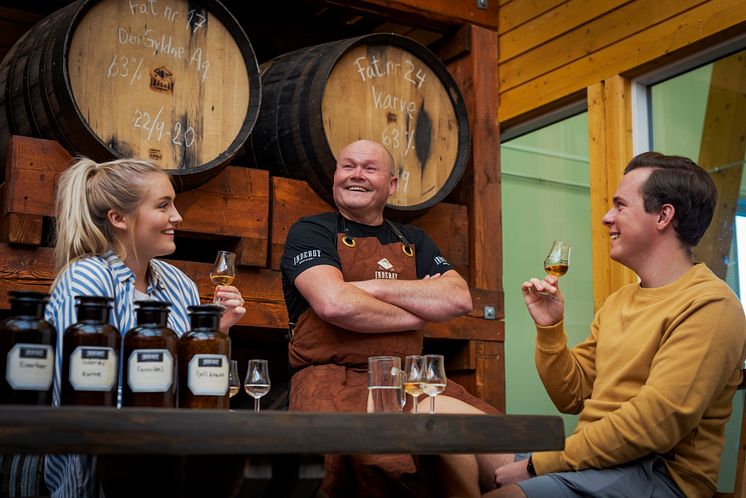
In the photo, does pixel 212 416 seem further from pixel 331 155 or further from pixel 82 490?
pixel 331 155

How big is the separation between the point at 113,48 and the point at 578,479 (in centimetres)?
236

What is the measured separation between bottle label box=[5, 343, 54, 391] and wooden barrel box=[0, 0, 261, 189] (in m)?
1.78

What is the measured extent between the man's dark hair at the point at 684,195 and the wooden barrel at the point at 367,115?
141cm

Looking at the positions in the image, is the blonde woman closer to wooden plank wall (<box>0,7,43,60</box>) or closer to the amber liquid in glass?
the amber liquid in glass

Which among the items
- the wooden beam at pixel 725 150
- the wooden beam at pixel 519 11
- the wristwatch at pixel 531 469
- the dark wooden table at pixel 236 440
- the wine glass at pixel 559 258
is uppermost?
the wooden beam at pixel 519 11

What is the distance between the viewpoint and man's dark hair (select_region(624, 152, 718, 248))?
3232mm

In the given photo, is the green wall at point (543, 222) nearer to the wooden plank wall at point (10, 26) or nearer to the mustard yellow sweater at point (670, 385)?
the mustard yellow sweater at point (670, 385)

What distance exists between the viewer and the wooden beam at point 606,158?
202 inches

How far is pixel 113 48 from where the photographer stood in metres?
3.87

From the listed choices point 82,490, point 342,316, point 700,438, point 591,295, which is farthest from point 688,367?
point 591,295

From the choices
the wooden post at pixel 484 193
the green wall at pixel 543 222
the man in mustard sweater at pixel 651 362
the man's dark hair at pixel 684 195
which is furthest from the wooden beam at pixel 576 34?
the man in mustard sweater at pixel 651 362

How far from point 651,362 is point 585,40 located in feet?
9.30

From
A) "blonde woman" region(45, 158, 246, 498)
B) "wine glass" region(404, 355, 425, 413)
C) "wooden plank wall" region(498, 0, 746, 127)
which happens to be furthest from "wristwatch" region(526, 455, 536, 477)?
"wooden plank wall" region(498, 0, 746, 127)

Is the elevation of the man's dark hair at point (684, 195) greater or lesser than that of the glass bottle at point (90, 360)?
greater
